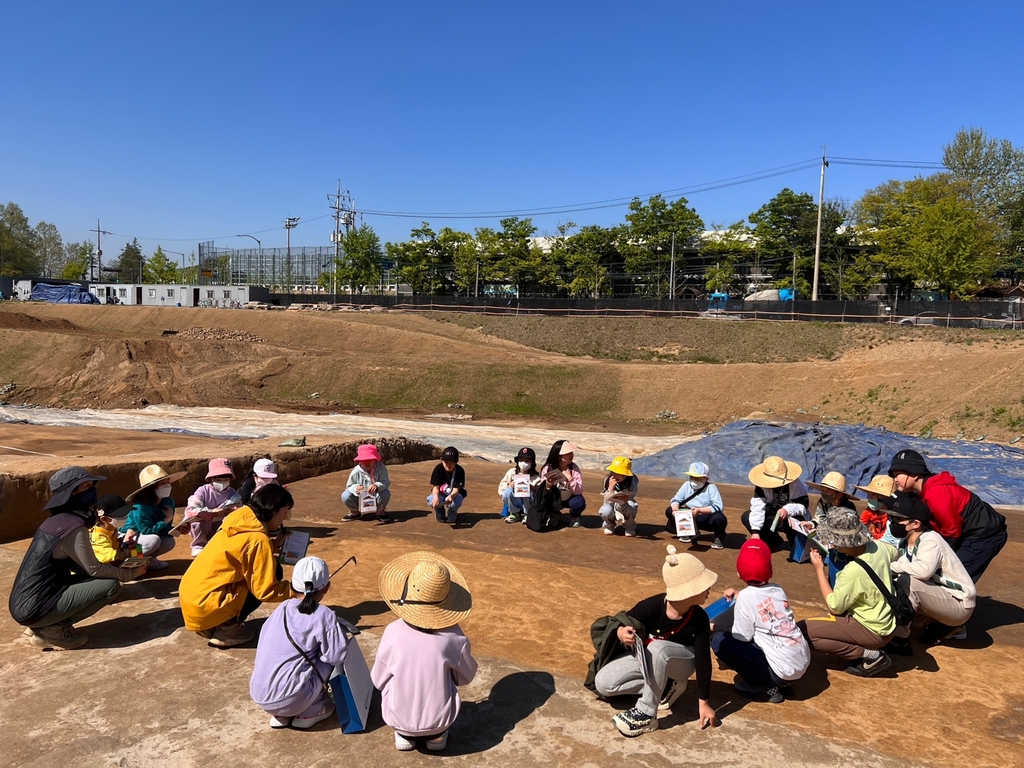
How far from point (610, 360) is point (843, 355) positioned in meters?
12.6

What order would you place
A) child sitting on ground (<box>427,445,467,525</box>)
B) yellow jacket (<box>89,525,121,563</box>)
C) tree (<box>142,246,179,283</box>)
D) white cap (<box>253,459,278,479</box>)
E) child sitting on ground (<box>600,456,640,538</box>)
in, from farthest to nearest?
tree (<box>142,246,179,283</box>)
child sitting on ground (<box>427,445,467,525</box>)
child sitting on ground (<box>600,456,640,538</box>)
white cap (<box>253,459,278,479</box>)
yellow jacket (<box>89,525,121,563</box>)

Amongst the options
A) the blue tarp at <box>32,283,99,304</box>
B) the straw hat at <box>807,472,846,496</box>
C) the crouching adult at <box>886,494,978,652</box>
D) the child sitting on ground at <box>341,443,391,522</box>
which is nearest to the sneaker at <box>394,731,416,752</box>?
the crouching adult at <box>886,494,978,652</box>

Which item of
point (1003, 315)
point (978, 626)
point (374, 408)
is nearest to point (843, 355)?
point (1003, 315)

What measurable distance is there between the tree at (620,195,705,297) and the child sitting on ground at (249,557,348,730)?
6717cm

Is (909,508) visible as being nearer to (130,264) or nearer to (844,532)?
(844,532)

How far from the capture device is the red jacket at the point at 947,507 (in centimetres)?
678

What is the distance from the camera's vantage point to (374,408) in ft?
102

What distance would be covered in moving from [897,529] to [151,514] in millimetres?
7325

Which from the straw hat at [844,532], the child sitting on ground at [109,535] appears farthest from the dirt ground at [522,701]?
the straw hat at [844,532]

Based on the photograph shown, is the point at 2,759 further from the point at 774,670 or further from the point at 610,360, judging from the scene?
the point at 610,360

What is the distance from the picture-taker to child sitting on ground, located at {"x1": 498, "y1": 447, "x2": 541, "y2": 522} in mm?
10039

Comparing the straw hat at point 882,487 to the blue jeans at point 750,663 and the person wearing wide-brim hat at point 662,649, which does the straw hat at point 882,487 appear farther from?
the person wearing wide-brim hat at point 662,649

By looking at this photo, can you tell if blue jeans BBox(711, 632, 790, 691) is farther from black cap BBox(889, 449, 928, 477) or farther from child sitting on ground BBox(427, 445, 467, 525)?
child sitting on ground BBox(427, 445, 467, 525)

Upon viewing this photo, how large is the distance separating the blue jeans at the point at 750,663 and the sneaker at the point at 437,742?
2164 mm
